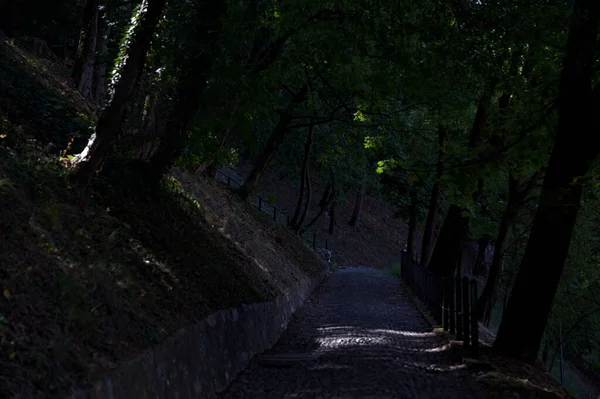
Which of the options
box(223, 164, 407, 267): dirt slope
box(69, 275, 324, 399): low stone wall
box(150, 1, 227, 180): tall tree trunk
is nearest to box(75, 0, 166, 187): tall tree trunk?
box(150, 1, 227, 180): tall tree trunk

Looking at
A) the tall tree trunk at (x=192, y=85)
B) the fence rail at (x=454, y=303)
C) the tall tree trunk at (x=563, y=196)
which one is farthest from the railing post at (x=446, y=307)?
the tall tree trunk at (x=192, y=85)

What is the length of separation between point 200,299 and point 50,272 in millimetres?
3809

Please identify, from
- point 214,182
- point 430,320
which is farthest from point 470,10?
point 214,182

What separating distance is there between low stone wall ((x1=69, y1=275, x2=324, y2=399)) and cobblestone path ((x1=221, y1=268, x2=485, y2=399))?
345mm

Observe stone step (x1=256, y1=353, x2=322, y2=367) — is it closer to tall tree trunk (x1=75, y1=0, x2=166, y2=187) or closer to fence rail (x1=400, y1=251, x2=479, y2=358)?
fence rail (x1=400, y1=251, x2=479, y2=358)

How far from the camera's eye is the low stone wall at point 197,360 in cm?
575

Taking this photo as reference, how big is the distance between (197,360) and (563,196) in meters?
5.46

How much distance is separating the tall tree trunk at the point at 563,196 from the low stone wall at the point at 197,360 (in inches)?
164

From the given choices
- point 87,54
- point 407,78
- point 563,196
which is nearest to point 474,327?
point 563,196

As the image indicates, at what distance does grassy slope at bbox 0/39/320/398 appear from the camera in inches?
199

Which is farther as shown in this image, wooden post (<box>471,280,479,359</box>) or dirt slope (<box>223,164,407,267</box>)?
dirt slope (<box>223,164,407,267</box>)

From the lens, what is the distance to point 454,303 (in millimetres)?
13188

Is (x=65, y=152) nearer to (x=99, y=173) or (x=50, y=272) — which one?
(x=99, y=173)

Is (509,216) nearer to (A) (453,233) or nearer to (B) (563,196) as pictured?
(A) (453,233)
